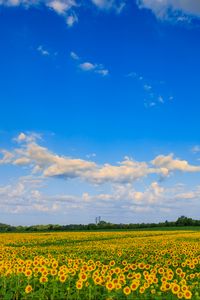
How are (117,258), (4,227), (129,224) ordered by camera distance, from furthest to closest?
(129,224) → (4,227) → (117,258)

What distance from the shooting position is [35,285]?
1052 cm

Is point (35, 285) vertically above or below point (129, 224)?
below

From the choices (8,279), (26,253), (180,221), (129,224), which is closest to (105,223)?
(129,224)

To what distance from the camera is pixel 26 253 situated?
21.3m

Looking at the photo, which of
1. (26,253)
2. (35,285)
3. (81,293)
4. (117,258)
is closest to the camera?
(81,293)

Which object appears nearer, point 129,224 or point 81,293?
point 81,293

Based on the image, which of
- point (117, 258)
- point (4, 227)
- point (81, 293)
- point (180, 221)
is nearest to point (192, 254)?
point (117, 258)

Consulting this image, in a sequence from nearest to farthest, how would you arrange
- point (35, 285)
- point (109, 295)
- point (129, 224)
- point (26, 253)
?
point (109, 295) < point (35, 285) < point (26, 253) < point (129, 224)

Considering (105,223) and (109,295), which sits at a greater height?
(105,223)

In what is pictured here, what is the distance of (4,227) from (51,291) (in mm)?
73114

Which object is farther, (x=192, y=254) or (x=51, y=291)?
(x=192, y=254)

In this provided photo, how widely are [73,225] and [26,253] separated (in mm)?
62839

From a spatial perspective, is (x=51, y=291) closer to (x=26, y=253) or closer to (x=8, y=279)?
(x=8, y=279)

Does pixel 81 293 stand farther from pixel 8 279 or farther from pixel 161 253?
pixel 161 253
